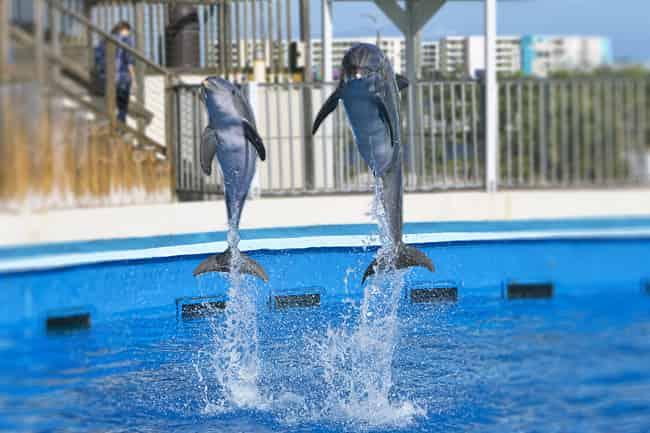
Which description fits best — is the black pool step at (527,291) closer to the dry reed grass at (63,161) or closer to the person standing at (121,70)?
the dry reed grass at (63,161)

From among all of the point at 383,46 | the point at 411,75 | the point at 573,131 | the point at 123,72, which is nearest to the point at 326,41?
the point at 383,46

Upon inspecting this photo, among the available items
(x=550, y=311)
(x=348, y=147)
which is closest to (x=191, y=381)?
(x=550, y=311)

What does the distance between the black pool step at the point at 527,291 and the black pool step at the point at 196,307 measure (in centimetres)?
238

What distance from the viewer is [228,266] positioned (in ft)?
18.4

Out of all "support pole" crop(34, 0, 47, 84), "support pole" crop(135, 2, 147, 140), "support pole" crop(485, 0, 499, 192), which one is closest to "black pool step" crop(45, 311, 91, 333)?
"support pole" crop(34, 0, 47, 84)

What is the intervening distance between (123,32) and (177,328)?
4.84 meters

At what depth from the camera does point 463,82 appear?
11.2 metres

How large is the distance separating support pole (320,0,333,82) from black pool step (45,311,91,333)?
5417 mm

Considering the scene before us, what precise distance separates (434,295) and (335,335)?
60.4 inches

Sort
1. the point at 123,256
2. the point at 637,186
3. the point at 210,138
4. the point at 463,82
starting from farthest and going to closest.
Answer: the point at 463,82
the point at 637,186
the point at 123,256
the point at 210,138

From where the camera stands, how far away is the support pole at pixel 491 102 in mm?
10812

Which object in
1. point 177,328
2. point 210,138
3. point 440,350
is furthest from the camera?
point 177,328

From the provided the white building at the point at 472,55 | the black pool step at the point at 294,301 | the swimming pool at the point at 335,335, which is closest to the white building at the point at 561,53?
the white building at the point at 472,55

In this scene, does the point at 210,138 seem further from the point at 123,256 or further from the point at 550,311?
the point at 550,311
